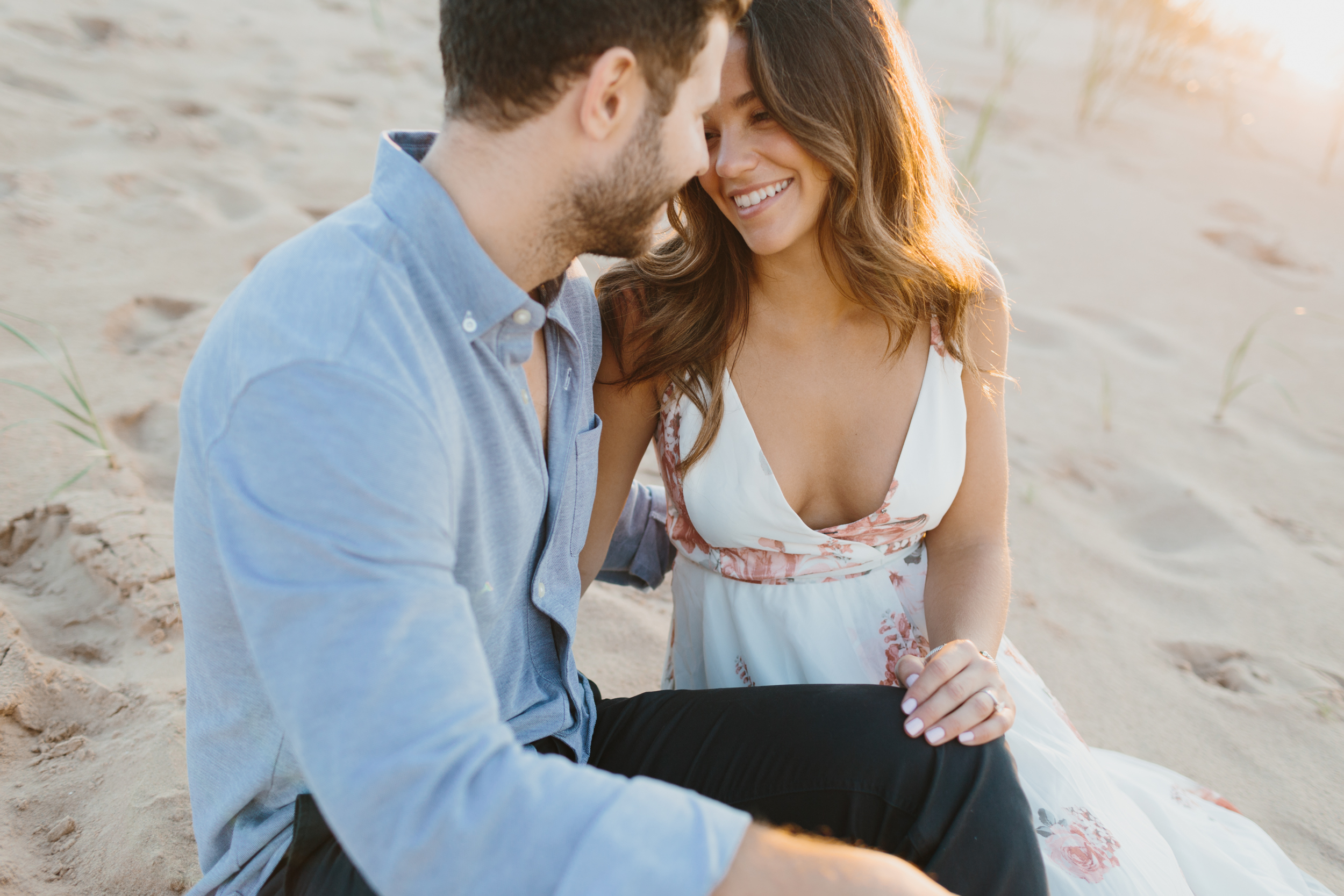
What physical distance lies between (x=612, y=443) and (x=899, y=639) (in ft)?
2.33

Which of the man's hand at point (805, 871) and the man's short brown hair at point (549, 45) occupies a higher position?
the man's short brown hair at point (549, 45)

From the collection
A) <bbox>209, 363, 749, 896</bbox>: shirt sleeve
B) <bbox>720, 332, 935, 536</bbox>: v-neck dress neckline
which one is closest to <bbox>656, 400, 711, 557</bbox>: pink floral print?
<bbox>720, 332, 935, 536</bbox>: v-neck dress neckline

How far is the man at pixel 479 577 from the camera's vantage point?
0.92 metres

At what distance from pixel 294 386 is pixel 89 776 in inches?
45.0

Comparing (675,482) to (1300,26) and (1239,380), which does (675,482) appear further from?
(1300,26)

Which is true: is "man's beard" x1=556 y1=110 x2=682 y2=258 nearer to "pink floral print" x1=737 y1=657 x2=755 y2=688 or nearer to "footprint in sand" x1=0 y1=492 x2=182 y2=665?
"pink floral print" x1=737 y1=657 x2=755 y2=688

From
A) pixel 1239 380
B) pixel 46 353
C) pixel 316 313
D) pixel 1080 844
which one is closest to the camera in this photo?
pixel 316 313

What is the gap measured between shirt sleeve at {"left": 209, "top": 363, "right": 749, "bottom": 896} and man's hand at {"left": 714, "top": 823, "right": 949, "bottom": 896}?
3 cm

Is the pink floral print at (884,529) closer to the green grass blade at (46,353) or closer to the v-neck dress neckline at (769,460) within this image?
the v-neck dress neckline at (769,460)

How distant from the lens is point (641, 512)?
218cm

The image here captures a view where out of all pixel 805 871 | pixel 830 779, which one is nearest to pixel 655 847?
pixel 805 871

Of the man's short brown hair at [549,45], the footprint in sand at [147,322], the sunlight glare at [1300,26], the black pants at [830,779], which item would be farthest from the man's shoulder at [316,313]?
the sunlight glare at [1300,26]

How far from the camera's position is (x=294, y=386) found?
982 millimetres

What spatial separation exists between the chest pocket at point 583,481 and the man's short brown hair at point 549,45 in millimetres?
530
